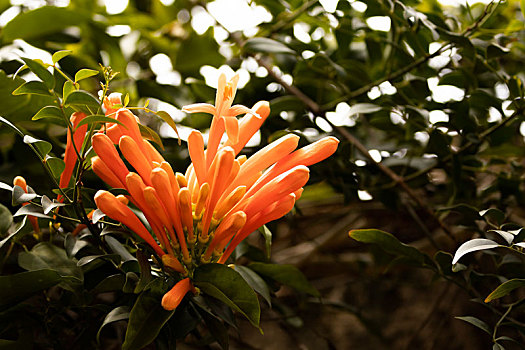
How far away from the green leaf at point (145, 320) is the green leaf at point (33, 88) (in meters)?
0.25

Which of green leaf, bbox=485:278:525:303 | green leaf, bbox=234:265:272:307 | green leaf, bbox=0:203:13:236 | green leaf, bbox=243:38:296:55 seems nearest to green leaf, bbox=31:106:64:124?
green leaf, bbox=0:203:13:236

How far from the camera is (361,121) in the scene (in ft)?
3.32

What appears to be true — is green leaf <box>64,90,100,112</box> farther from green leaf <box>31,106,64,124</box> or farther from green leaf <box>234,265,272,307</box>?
green leaf <box>234,265,272,307</box>

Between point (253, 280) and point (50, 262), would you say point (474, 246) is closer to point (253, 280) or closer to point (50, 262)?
point (253, 280)

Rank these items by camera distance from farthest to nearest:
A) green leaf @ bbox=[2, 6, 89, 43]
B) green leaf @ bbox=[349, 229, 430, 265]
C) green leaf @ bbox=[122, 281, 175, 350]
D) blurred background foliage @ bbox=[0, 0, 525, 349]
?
green leaf @ bbox=[2, 6, 89, 43], blurred background foliage @ bbox=[0, 0, 525, 349], green leaf @ bbox=[349, 229, 430, 265], green leaf @ bbox=[122, 281, 175, 350]

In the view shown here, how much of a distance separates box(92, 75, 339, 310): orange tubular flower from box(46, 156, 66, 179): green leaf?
6 cm

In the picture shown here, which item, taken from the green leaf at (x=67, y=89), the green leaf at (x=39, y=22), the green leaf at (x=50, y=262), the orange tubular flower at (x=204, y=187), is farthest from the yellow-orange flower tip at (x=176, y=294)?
the green leaf at (x=39, y=22)

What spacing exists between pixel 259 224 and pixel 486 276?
35cm

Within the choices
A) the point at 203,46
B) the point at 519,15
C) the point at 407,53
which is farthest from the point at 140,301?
the point at 519,15

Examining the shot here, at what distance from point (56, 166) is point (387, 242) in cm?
43

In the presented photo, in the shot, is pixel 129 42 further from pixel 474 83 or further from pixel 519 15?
pixel 519 15

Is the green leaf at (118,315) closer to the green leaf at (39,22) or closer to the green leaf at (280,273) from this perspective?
the green leaf at (280,273)

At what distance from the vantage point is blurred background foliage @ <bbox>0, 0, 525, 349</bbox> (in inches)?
31.0

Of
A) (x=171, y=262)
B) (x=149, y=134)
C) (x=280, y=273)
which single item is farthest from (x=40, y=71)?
(x=280, y=273)
